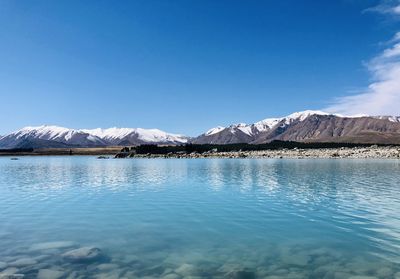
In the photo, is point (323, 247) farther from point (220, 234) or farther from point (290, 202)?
point (290, 202)

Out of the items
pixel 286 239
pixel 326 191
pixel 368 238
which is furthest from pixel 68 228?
pixel 326 191

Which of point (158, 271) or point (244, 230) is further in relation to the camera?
point (244, 230)

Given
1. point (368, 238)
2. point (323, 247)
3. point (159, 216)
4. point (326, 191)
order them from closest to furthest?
point (323, 247) → point (368, 238) → point (159, 216) → point (326, 191)

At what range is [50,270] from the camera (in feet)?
48.6

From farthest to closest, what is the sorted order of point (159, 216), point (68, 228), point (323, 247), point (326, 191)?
point (326, 191)
point (159, 216)
point (68, 228)
point (323, 247)

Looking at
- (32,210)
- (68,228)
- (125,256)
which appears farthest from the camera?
(32,210)

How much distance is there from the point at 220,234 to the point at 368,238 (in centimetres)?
792

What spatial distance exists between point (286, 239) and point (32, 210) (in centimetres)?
2066

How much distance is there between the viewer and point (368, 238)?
19625 mm

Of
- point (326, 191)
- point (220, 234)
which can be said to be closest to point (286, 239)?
point (220, 234)

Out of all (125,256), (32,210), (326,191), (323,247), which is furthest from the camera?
(326,191)

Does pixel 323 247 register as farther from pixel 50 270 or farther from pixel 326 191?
pixel 326 191

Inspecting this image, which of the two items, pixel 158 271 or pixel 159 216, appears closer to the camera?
pixel 158 271

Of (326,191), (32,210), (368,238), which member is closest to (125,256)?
(368,238)
